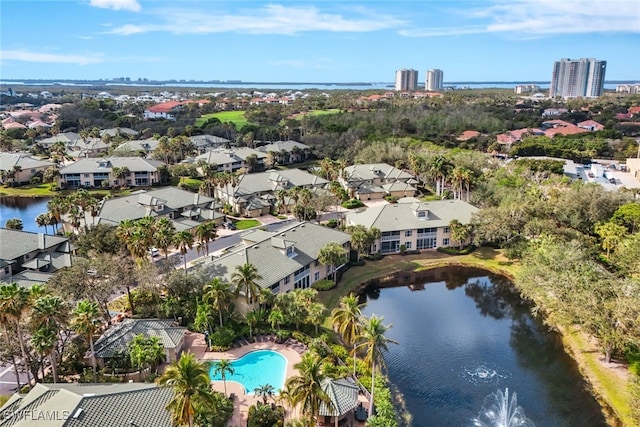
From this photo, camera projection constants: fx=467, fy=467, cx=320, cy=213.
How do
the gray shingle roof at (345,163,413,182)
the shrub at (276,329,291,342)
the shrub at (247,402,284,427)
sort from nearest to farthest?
the shrub at (247,402,284,427) → the shrub at (276,329,291,342) → the gray shingle roof at (345,163,413,182)

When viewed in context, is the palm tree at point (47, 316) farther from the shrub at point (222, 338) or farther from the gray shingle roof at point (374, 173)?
the gray shingle roof at point (374, 173)

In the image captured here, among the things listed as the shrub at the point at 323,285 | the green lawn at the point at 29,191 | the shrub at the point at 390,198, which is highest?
the shrub at the point at 390,198

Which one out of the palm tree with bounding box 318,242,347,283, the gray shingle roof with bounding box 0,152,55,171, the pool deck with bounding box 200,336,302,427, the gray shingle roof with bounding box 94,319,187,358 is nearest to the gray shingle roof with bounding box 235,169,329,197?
the palm tree with bounding box 318,242,347,283

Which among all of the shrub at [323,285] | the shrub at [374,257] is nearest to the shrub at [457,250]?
the shrub at [374,257]

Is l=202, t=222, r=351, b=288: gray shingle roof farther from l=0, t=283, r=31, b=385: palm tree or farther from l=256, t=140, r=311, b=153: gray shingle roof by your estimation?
l=256, t=140, r=311, b=153: gray shingle roof

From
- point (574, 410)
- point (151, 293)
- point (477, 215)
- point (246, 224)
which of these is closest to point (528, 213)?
point (477, 215)

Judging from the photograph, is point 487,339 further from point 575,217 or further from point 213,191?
point 213,191

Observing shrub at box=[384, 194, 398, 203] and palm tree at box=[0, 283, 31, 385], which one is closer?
palm tree at box=[0, 283, 31, 385]
